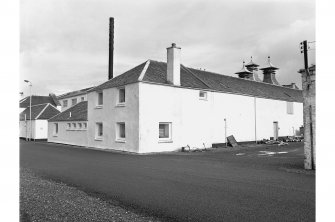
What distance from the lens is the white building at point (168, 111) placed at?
73.0 feet

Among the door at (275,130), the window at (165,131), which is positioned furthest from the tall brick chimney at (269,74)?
the window at (165,131)

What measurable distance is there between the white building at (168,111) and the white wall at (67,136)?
0.10 metres

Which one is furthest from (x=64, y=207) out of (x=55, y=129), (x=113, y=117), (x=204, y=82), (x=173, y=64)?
(x=55, y=129)

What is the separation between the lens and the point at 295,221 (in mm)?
5914

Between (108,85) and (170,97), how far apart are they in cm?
574

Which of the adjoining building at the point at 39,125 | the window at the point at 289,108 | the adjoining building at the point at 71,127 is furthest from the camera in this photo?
the adjoining building at the point at 39,125

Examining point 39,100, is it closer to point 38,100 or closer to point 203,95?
point 38,100

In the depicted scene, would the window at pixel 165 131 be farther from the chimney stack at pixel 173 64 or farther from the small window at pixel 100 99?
the small window at pixel 100 99

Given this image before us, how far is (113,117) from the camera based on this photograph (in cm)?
2464
